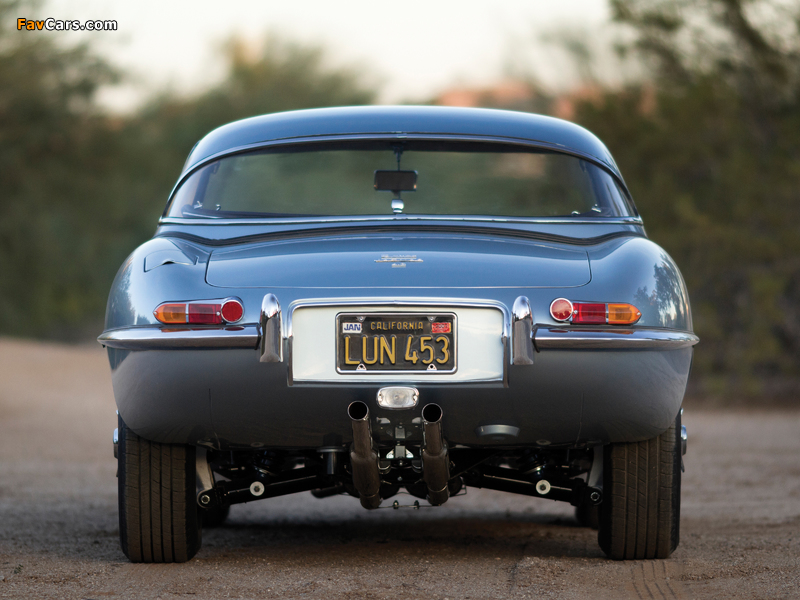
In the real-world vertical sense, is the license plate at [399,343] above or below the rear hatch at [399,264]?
below

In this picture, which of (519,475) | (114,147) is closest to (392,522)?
(519,475)

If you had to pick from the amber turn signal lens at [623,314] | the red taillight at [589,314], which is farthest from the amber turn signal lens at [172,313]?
Result: the amber turn signal lens at [623,314]

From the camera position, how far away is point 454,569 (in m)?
3.78

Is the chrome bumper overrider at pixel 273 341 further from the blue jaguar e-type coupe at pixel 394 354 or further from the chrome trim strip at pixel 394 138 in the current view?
the chrome trim strip at pixel 394 138

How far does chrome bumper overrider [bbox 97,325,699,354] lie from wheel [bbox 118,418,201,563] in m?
0.54

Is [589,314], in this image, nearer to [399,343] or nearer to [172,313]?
[399,343]

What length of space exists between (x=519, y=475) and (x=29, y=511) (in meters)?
3.02

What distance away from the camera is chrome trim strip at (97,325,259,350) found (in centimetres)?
314

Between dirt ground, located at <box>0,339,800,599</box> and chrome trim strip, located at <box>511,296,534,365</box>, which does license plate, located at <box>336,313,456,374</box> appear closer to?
chrome trim strip, located at <box>511,296,534,365</box>

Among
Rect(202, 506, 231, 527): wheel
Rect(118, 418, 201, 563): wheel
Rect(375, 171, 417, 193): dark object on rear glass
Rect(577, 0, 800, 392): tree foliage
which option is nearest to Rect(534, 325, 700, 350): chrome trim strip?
Rect(375, 171, 417, 193): dark object on rear glass

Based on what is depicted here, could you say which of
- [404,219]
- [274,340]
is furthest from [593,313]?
[274,340]

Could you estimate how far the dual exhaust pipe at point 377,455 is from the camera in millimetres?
3211

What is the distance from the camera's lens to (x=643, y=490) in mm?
3703

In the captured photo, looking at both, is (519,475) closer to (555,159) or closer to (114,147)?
(555,159)
